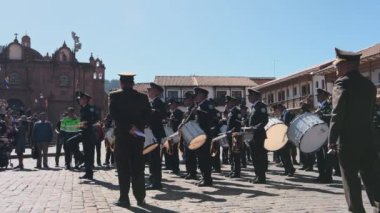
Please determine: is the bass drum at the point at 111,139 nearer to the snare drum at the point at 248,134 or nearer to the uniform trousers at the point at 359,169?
the snare drum at the point at 248,134

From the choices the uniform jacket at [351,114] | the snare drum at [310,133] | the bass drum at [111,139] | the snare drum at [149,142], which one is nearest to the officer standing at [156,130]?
the snare drum at [149,142]

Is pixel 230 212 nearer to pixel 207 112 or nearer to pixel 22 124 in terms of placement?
pixel 207 112

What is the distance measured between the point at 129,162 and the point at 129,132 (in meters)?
0.45

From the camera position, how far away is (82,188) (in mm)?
8695

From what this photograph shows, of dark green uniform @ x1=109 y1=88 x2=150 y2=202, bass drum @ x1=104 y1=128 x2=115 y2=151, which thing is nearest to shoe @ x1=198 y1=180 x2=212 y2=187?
bass drum @ x1=104 y1=128 x2=115 y2=151

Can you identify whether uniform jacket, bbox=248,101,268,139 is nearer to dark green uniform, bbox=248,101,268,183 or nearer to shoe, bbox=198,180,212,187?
dark green uniform, bbox=248,101,268,183

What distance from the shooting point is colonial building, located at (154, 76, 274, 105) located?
66.1 m

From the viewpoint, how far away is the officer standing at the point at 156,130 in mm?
8617

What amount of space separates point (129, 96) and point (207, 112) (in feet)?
8.05

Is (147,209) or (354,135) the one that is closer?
(354,135)

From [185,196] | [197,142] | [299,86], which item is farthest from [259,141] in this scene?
[299,86]

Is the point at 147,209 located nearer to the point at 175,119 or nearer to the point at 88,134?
the point at 88,134

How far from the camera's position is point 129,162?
6.97 m

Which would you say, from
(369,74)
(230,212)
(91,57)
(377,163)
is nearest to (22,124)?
(230,212)
